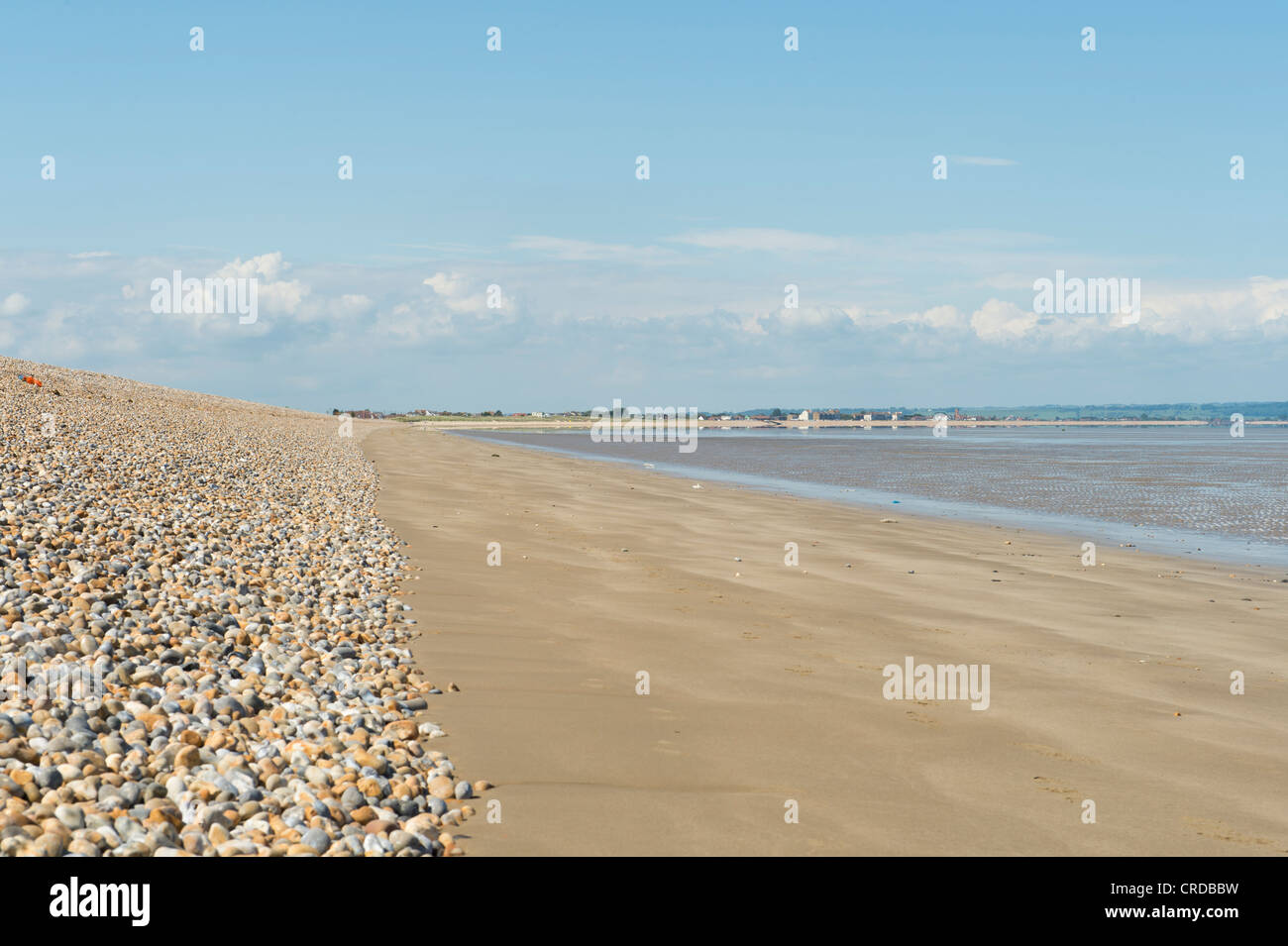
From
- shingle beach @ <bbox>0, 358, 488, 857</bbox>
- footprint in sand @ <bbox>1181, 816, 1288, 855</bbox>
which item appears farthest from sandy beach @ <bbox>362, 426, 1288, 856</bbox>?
shingle beach @ <bbox>0, 358, 488, 857</bbox>

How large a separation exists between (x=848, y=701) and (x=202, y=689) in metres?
5.78

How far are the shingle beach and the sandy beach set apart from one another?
0.68 m

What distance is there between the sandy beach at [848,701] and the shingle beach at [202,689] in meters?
0.68

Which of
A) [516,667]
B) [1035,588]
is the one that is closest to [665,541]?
[1035,588]

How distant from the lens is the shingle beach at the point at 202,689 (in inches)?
223

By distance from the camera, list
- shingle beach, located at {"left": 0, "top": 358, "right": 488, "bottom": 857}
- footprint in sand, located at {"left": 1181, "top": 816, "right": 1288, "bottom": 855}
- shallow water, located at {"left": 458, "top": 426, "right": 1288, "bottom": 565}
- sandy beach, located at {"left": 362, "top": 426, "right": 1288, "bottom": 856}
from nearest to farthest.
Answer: shingle beach, located at {"left": 0, "top": 358, "right": 488, "bottom": 857} < footprint in sand, located at {"left": 1181, "top": 816, "right": 1288, "bottom": 855} < sandy beach, located at {"left": 362, "top": 426, "right": 1288, "bottom": 856} < shallow water, located at {"left": 458, "top": 426, "right": 1288, "bottom": 565}

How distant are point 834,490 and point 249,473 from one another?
2173 cm

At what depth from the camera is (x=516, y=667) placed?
10.0 m

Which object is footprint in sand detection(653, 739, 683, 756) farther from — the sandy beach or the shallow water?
the shallow water

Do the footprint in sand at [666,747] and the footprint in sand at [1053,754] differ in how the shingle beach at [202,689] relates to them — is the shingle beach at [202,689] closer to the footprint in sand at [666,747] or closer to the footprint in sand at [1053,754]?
the footprint in sand at [666,747]

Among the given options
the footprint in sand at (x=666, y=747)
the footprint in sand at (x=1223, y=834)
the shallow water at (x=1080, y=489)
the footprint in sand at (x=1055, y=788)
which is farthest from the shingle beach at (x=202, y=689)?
the shallow water at (x=1080, y=489)

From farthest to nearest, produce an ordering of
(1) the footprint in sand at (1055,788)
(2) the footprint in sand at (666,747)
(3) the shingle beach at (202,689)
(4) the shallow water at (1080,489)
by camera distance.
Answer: (4) the shallow water at (1080,489) < (2) the footprint in sand at (666,747) < (1) the footprint in sand at (1055,788) < (3) the shingle beach at (202,689)

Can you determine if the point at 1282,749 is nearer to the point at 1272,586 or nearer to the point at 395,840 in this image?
the point at 395,840

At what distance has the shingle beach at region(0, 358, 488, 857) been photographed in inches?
Answer: 223
